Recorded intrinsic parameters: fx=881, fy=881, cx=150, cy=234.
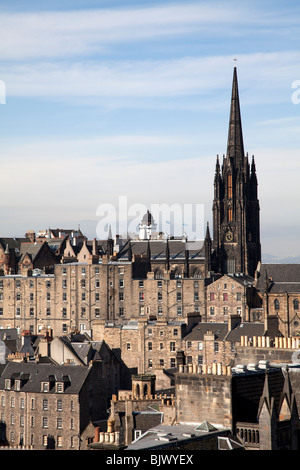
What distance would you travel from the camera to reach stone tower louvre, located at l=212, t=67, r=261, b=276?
479 feet

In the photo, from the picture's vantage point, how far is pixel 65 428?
7444 cm

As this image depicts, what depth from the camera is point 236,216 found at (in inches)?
5896

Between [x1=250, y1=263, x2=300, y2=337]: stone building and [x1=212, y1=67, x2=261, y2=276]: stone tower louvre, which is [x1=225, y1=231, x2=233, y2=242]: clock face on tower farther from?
[x1=250, y1=263, x2=300, y2=337]: stone building

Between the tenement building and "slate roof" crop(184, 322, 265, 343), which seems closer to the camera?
"slate roof" crop(184, 322, 265, 343)

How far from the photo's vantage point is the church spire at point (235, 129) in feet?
520

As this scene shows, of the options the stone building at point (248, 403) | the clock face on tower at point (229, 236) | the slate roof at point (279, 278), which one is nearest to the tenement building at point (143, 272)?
the clock face on tower at point (229, 236)

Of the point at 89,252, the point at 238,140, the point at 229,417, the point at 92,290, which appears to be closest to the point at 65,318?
the point at 92,290

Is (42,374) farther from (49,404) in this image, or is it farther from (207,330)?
(207,330)

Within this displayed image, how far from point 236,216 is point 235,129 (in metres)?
19.9

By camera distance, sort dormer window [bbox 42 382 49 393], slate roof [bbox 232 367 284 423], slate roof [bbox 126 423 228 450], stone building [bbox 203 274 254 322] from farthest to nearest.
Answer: stone building [bbox 203 274 254 322] → dormer window [bbox 42 382 49 393] → slate roof [bbox 232 367 284 423] → slate roof [bbox 126 423 228 450]

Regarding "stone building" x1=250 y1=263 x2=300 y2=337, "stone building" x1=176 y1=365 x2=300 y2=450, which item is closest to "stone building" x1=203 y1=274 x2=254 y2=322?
"stone building" x1=250 y1=263 x2=300 y2=337

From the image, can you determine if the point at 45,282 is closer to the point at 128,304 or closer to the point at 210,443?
the point at 128,304

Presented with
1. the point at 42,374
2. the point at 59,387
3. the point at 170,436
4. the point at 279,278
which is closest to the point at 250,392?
the point at 170,436

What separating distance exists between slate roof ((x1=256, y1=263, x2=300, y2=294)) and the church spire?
35710 millimetres
